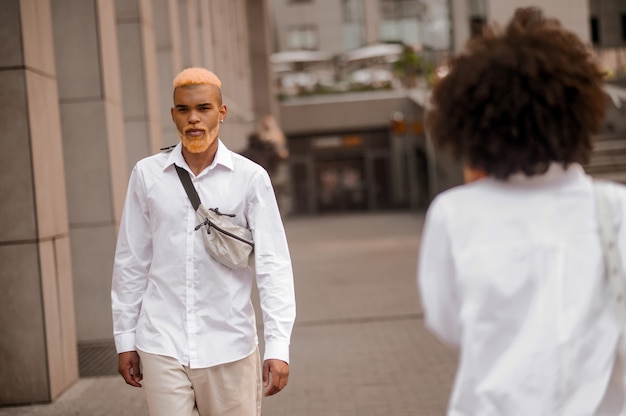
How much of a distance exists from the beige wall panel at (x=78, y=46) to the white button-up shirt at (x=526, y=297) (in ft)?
25.2

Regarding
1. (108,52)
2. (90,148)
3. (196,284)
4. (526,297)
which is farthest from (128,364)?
(108,52)

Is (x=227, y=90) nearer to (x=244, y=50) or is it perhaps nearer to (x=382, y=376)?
(x=244, y=50)

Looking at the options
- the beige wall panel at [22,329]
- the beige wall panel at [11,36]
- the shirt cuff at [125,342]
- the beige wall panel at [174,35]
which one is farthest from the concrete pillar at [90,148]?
the shirt cuff at [125,342]

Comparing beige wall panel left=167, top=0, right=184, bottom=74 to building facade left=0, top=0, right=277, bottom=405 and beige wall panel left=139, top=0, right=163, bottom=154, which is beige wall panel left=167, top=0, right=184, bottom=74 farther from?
beige wall panel left=139, top=0, right=163, bottom=154

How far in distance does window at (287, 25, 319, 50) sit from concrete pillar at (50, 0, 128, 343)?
158ft

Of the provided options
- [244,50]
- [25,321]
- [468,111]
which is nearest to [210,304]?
[468,111]

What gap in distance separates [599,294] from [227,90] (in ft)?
80.7

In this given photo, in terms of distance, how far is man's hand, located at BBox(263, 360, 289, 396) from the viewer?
11.8 ft

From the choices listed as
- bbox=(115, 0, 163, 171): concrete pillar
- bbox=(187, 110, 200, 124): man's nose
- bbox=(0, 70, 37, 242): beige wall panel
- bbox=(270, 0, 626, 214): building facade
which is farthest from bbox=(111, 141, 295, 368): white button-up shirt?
bbox=(270, 0, 626, 214): building facade

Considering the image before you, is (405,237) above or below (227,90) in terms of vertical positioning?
below

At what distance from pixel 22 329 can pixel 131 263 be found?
366cm

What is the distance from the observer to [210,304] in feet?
12.0

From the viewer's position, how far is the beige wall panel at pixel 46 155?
23.5ft

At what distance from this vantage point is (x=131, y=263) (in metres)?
3.78
